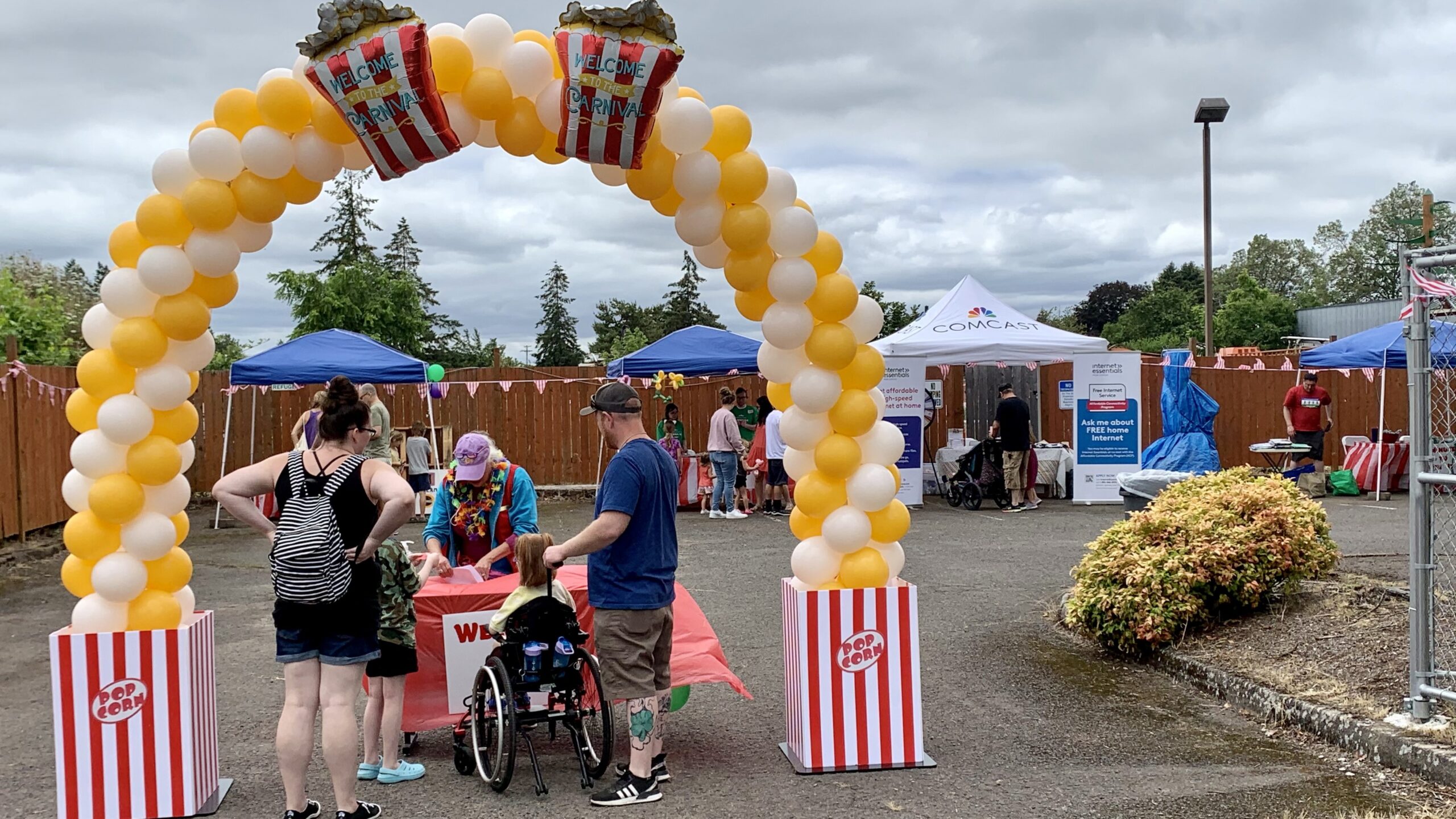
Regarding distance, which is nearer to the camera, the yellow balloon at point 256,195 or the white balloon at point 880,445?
the yellow balloon at point 256,195

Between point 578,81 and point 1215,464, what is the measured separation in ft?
32.9

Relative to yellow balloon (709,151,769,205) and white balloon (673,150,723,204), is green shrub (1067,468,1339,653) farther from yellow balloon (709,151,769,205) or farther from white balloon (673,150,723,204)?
white balloon (673,150,723,204)

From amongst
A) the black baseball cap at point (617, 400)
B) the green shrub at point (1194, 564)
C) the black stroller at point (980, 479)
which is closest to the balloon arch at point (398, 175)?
the black baseball cap at point (617, 400)

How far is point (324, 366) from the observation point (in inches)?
572

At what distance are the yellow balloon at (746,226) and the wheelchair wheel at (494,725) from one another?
7.05 feet

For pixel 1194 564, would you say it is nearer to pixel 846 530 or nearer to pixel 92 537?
pixel 846 530

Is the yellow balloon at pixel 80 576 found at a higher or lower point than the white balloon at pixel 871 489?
lower

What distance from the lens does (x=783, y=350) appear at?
17.7ft

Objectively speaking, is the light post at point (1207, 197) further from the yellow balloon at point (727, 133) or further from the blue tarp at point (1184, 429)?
the yellow balloon at point (727, 133)

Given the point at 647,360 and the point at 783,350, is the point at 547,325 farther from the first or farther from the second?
the point at 783,350

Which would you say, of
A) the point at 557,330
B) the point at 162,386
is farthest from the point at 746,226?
the point at 557,330

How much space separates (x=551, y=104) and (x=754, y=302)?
1346mm

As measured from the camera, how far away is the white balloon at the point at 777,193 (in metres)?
5.21

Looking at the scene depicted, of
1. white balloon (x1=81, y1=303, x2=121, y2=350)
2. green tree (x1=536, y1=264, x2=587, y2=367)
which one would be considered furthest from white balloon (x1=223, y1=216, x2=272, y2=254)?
green tree (x1=536, y1=264, x2=587, y2=367)
